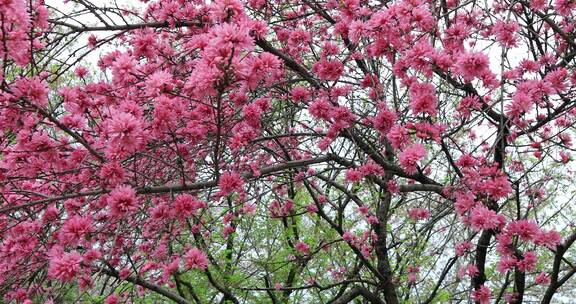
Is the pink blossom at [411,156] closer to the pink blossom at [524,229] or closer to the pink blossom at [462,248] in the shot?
the pink blossom at [524,229]

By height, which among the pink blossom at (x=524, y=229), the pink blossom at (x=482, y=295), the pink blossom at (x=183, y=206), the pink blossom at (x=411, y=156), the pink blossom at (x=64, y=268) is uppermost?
the pink blossom at (x=183, y=206)

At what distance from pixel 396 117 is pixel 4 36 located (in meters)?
2.03

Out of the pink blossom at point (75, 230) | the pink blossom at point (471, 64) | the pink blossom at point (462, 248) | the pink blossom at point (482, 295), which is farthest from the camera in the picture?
the pink blossom at point (462, 248)

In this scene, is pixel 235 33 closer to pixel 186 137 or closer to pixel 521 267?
pixel 186 137

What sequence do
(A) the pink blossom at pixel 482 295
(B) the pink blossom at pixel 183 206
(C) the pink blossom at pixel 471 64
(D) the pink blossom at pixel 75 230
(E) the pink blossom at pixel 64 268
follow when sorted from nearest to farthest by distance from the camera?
(E) the pink blossom at pixel 64 268, (C) the pink blossom at pixel 471 64, (D) the pink blossom at pixel 75 230, (B) the pink blossom at pixel 183 206, (A) the pink blossom at pixel 482 295

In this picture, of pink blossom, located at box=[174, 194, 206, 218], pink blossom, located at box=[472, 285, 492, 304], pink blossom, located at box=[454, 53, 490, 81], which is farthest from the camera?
pink blossom, located at box=[472, 285, 492, 304]

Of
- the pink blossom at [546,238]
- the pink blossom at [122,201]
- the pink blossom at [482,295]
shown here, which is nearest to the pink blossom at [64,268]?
the pink blossom at [122,201]

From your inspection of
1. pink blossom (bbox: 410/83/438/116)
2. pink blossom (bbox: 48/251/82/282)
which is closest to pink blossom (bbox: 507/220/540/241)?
pink blossom (bbox: 410/83/438/116)

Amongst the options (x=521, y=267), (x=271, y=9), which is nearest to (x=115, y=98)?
(x=271, y=9)

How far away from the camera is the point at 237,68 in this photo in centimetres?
198

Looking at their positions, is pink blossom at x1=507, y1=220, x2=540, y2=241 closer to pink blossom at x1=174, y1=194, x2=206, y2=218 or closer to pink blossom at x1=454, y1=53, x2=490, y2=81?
pink blossom at x1=454, y1=53, x2=490, y2=81

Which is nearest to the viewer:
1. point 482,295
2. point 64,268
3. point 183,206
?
point 64,268

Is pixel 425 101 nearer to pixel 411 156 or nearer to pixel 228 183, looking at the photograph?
pixel 411 156

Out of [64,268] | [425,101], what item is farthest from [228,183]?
[425,101]
